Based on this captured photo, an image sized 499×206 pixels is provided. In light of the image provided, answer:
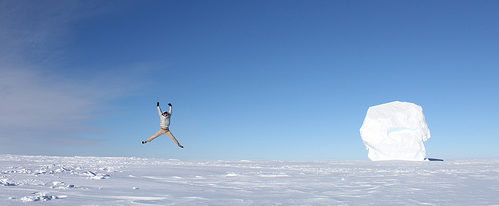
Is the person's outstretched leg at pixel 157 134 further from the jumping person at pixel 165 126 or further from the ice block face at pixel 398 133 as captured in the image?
the ice block face at pixel 398 133

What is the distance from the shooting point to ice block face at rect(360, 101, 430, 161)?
126 feet

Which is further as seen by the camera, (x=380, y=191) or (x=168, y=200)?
(x=380, y=191)

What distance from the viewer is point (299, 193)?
24.5 feet

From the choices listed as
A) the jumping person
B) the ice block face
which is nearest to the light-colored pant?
the jumping person

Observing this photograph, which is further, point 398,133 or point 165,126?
point 398,133

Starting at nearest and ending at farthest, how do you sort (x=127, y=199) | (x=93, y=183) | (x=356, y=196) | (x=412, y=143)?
(x=127, y=199), (x=356, y=196), (x=93, y=183), (x=412, y=143)

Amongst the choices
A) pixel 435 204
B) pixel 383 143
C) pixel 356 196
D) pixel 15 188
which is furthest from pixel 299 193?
pixel 383 143

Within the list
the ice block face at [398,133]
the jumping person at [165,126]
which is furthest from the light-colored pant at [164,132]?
the ice block face at [398,133]

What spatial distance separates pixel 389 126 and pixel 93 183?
3665cm

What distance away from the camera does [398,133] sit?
3922 cm

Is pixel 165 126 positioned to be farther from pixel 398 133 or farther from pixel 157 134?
pixel 398 133

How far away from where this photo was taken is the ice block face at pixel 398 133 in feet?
126

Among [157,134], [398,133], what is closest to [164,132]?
[157,134]

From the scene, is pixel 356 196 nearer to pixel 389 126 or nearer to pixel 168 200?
pixel 168 200
